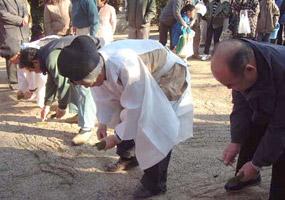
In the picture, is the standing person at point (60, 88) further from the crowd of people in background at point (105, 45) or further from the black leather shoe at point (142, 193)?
the black leather shoe at point (142, 193)

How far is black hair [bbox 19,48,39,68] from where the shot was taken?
3988mm

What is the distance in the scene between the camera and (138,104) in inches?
109

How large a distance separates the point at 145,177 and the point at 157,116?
22.6 inches

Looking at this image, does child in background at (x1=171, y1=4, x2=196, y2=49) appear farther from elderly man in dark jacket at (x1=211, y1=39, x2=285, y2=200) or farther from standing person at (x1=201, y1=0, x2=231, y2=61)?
elderly man in dark jacket at (x1=211, y1=39, x2=285, y2=200)

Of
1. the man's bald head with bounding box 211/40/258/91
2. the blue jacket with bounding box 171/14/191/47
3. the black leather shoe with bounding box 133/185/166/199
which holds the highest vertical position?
the man's bald head with bounding box 211/40/258/91

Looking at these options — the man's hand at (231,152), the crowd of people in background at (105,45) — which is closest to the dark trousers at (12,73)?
the crowd of people in background at (105,45)

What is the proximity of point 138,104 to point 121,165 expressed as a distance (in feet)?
3.43

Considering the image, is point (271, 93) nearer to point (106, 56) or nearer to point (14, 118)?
point (106, 56)

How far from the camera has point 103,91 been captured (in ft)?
9.75

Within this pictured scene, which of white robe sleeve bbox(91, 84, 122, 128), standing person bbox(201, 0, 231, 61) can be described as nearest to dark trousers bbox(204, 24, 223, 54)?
standing person bbox(201, 0, 231, 61)

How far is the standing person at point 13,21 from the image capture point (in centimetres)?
575

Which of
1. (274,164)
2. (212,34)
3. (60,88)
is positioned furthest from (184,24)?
(274,164)

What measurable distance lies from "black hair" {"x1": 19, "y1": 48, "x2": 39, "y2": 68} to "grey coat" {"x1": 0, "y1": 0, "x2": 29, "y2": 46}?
1855 millimetres

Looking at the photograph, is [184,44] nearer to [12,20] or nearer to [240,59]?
[12,20]
